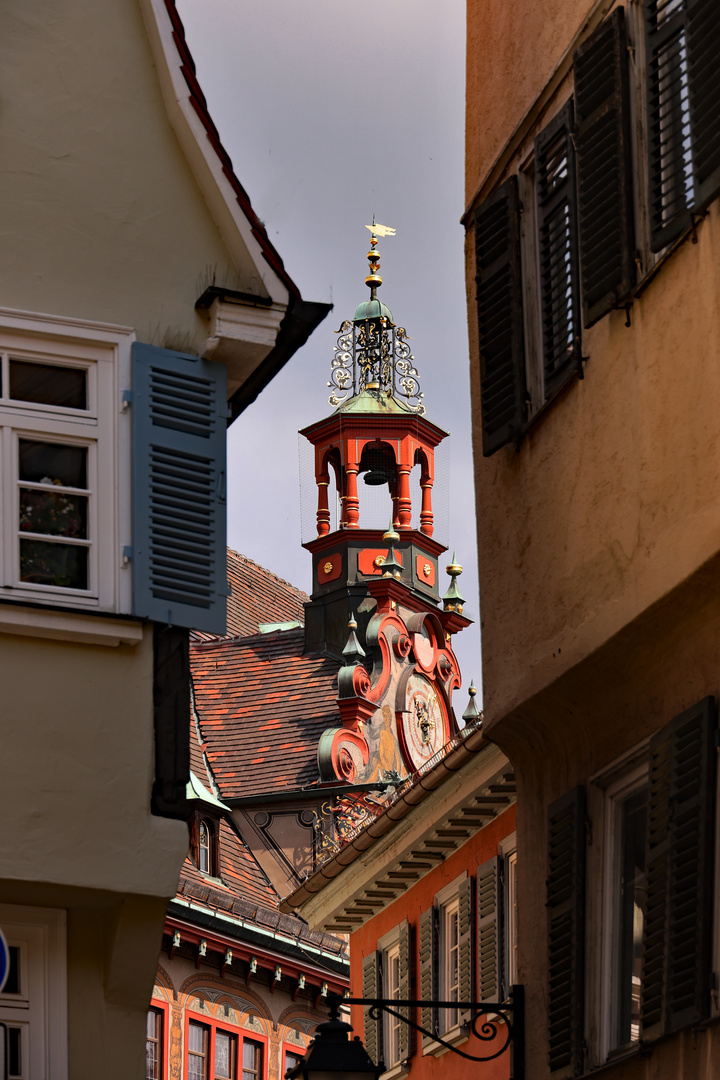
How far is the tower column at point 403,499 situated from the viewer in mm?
51312

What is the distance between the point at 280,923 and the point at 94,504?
971 inches

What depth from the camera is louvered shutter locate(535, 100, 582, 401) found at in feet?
37.9

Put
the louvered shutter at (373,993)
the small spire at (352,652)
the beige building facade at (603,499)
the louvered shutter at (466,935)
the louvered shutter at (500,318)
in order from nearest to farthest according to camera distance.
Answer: the beige building facade at (603,499), the louvered shutter at (500,318), the louvered shutter at (466,935), the louvered shutter at (373,993), the small spire at (352,652)

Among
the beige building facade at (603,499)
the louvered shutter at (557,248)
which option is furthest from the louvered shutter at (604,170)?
the louvered shutter at (557,248)

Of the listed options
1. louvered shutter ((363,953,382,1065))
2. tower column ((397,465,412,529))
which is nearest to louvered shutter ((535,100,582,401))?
louvered shutter ((363,953,382,1065))

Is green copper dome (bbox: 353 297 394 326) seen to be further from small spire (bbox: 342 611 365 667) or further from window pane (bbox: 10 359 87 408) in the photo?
window pane (bbox: 10 359 87 408)

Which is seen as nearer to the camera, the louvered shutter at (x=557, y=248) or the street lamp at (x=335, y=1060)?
the street lamp at (x=335, y=1060)

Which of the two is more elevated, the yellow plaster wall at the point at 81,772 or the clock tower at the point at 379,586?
the clock tower at the point at 379,586

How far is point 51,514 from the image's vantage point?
10852mm

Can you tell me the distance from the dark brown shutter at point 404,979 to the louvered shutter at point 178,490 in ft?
36.5

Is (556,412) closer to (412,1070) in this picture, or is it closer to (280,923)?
(412,1070)

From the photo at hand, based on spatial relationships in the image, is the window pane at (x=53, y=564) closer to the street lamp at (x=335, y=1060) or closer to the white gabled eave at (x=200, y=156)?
the white gabled eave at (x=200, y=156)

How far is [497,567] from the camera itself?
12430 mm

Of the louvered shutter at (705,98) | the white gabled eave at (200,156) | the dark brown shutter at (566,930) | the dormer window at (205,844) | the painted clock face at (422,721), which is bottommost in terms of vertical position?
the dark brown shutter at (566,930)
